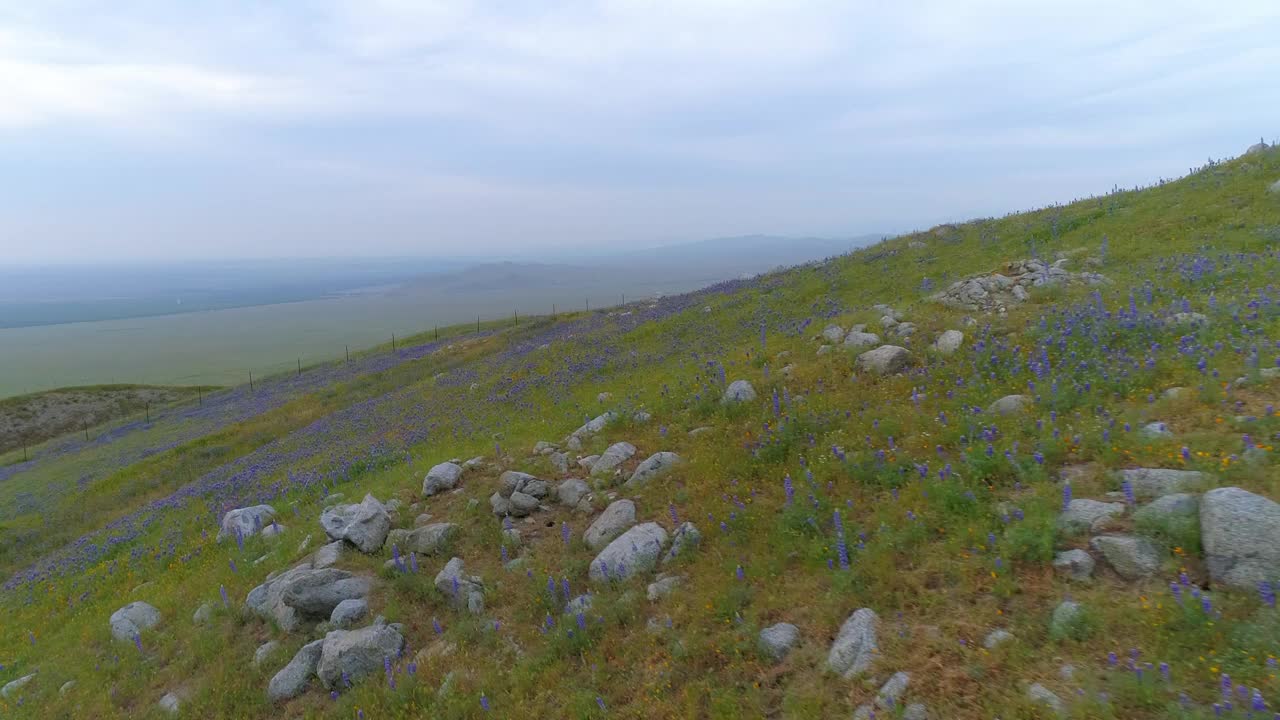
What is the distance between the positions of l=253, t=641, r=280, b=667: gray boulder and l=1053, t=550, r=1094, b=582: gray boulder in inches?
376

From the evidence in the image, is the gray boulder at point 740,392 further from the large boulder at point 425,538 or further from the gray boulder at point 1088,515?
the gray boulder at point 1088,515

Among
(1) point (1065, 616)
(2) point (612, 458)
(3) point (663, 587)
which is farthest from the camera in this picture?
(2) point (612, 458)

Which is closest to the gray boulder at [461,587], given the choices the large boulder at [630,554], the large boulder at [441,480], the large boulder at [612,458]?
the large boulder at [630,554]

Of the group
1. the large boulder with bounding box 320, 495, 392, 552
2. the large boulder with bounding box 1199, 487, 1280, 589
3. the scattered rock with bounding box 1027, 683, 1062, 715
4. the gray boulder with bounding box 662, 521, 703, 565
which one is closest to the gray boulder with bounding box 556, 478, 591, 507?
the gray boulder with bounding box 662, 521, 703, 565

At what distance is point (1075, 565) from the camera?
479 centimetres

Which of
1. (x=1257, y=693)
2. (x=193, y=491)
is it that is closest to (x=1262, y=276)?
(x=1257, y=693)

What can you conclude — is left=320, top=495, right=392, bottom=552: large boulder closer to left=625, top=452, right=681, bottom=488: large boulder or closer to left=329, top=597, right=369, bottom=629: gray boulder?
A: left=329, top=597, right=369, bottom=629: gray boulder

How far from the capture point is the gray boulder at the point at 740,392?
418 inches

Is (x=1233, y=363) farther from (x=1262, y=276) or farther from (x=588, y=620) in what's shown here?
(x=588, y=620)

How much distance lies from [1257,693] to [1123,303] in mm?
9272

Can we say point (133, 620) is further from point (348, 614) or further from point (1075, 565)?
point (1075, 565)

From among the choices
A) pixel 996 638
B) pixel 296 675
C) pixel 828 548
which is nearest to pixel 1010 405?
pixel 828 548

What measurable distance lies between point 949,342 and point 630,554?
23.6ft

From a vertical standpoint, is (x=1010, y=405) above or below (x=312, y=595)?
above
